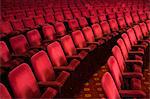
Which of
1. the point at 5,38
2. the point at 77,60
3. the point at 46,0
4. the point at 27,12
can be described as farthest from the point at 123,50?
the point at 46,0

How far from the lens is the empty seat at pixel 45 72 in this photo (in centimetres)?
54

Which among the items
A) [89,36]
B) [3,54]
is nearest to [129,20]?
[89,36]

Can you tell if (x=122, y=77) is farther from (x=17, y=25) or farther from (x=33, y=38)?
(x=17, y=25)

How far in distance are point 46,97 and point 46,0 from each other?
6.70ft

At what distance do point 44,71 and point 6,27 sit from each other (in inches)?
20.6

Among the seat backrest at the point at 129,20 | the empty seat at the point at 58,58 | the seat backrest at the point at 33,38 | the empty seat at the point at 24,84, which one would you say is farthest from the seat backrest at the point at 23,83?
the seat backrest at the point at 129,20

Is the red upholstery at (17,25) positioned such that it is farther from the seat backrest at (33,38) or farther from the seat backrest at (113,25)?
the seat backrest at (113,25)

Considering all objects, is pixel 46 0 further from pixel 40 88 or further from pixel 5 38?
pixel 40 88

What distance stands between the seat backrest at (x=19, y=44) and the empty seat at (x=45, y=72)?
0.66 feet

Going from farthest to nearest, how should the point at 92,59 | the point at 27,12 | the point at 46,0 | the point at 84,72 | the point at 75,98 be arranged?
the point at 46,0 < the point at 27,12 < the point at 92,59 < the point at 84,72 < the point at 75,98

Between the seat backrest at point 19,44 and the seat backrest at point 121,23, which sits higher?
the seat backrest at point 19,44

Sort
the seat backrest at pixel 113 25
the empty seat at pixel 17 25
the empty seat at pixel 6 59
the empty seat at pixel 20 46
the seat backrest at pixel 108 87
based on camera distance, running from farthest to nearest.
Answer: the seat backrest at pixel 113 25
the empty seat at pixel 17 25
the empty seat at pixel 20 46
the empty seat at pixel 6 59
the seat backrest at pixel 108 87

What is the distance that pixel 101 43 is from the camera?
3.33ft

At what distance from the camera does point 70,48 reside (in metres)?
0.81
